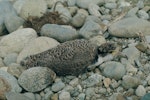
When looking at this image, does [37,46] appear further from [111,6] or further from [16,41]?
[111,6]

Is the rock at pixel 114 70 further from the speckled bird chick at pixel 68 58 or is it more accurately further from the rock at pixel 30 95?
the rock at pixel 30 95

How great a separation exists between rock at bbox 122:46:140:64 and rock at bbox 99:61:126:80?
0.27m

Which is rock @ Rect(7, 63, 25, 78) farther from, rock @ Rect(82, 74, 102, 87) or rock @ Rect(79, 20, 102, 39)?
rock @ Rect(79, 20, 102, 39)

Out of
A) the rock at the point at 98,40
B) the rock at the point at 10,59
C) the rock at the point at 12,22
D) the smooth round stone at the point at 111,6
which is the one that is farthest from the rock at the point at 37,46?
the smooth round stone at the point at 111,6

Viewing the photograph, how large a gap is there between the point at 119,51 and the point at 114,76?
657mm

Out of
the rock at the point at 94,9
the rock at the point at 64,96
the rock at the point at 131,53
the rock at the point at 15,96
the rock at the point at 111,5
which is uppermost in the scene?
the rock at the point at 111,5

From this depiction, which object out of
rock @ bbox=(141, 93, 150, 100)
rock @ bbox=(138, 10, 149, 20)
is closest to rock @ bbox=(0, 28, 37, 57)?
rock @ bbox=(138, 10, 149, 20)

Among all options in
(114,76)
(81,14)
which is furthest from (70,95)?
(81,14)

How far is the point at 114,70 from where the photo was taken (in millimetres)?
6270

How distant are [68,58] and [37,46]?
805 mm

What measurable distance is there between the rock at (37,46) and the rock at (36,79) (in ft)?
2.27

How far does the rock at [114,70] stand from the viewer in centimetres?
625

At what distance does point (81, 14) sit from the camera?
796 centimetres

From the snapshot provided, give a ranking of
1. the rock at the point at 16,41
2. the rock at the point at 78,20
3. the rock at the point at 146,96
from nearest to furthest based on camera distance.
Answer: the rock at the point at 146,96 → the rock at the point at 16,41 → the rock at the point at 78,20
